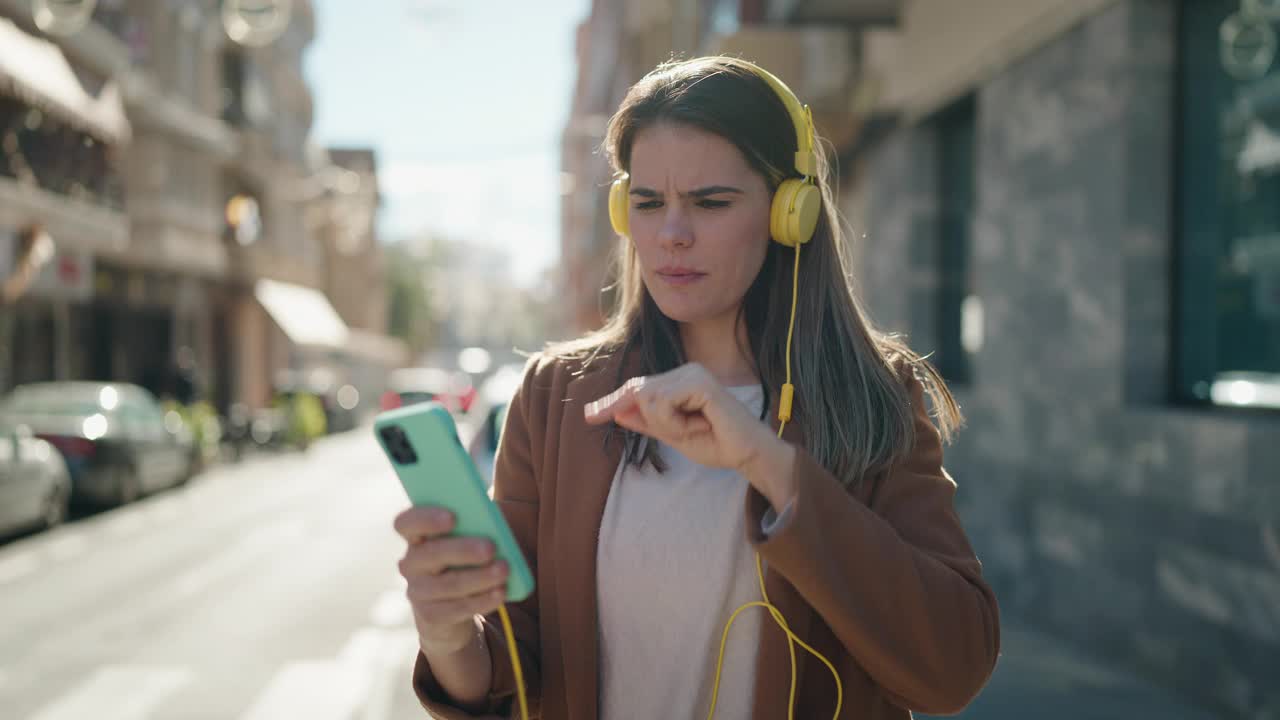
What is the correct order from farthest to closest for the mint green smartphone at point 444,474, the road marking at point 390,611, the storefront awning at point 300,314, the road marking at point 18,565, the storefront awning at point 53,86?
the storefront awning at point 300,314, the storefront awning at point 53,86, the road marking at point 18,565, the road marking at point 390,611, the mint green smartphone at point 444,474

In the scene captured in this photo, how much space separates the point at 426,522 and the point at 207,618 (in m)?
7.39

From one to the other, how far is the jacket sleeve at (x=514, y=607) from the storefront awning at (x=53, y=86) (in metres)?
19.3

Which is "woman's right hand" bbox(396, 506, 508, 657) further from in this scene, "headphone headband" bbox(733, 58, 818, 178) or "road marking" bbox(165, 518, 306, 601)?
"road marking" bbox(165, 518, 306, 601)

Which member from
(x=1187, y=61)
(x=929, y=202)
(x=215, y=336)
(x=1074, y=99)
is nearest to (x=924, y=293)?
(x=929, y=202)

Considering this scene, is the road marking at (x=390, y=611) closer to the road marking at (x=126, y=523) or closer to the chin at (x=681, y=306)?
the road marking at (x=126, y=523)

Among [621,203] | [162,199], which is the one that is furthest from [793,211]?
[162,199]

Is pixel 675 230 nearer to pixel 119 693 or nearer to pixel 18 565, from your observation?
pixel 119 693

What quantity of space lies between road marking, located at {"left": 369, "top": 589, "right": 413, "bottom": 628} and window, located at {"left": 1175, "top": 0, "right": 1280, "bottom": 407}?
16.8 feet

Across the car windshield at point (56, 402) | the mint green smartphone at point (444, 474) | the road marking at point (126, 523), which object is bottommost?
the road marking at point (126, 523)

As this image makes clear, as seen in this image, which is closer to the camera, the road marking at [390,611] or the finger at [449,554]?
the finger at [449,554]

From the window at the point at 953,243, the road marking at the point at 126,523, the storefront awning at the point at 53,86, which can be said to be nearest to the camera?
the window at the point at 953,243

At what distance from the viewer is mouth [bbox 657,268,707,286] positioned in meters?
1.94

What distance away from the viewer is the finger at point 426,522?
1.55 meters

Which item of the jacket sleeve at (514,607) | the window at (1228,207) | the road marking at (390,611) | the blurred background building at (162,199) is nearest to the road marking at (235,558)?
the road marking at (390,611)
